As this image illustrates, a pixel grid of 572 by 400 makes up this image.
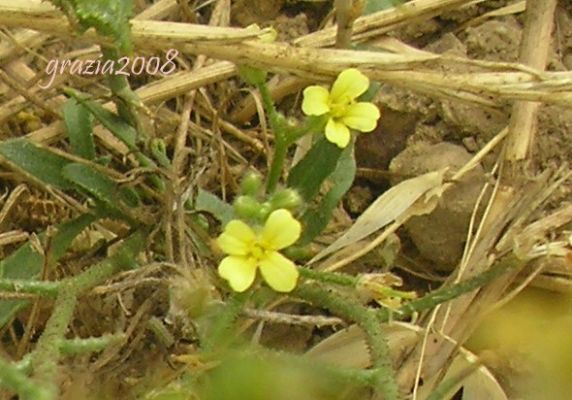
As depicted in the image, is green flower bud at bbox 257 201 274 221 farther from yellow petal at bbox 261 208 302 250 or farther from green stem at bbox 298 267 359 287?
green stem at bbox 298 267 359 287

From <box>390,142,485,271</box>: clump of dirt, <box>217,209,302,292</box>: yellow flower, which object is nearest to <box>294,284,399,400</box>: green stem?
<box>217,209,302,292</box>: yellow flower

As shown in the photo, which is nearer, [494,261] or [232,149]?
[494,261]

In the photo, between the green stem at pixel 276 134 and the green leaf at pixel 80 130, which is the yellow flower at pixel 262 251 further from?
the green leaf at pixel 80 130

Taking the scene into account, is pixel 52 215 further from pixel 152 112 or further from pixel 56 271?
pixel 152 112

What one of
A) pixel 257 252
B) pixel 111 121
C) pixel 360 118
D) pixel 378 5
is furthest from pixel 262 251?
pixel 378 5

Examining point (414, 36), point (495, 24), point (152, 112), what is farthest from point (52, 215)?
point (495, 24)

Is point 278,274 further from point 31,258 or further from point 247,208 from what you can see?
point 31,258
